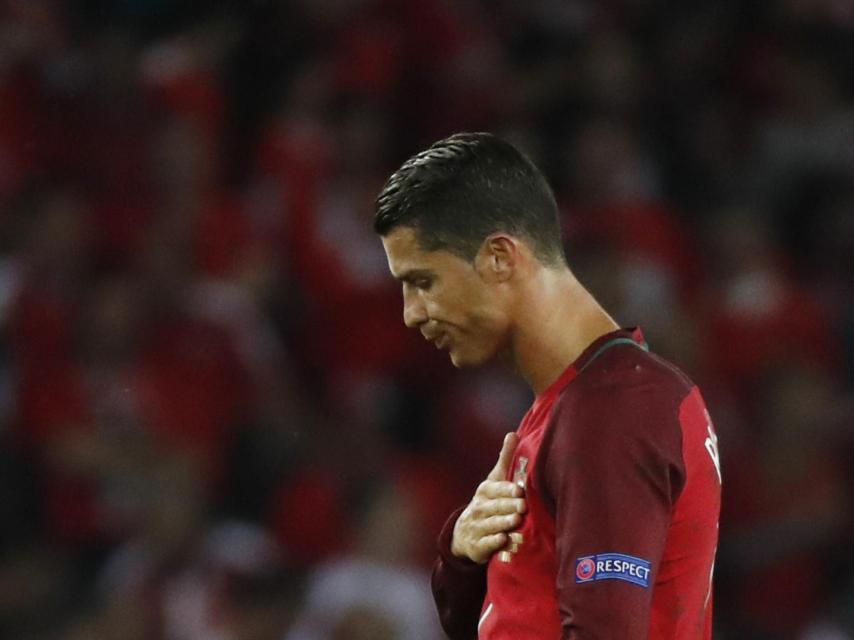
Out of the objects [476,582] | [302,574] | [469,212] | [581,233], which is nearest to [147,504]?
[302,574]

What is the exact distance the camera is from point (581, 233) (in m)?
5.73

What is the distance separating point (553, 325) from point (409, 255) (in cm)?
22

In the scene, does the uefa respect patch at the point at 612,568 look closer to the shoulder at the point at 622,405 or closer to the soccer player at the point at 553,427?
the soccer player at the point at 553,427

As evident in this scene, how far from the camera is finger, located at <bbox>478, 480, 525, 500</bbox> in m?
2.19

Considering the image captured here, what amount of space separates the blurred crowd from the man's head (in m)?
2.67

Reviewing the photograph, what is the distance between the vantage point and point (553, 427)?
6.91 ft

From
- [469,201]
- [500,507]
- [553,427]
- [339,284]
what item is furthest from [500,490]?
[339,284]

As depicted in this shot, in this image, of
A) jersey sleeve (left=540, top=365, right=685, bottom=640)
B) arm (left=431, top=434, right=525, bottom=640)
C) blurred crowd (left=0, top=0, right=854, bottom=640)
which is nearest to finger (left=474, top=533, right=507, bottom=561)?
arm (left=431, top=434, right=525, bottom=640)

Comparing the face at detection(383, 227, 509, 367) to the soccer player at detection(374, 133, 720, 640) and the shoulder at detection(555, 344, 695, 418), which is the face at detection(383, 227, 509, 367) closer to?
the soccer player at detection(374, 133, 720, 640)

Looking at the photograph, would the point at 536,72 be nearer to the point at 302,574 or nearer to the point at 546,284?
the point at 302,574

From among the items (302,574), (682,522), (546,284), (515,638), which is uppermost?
(546,284)

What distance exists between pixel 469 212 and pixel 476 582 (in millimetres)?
604

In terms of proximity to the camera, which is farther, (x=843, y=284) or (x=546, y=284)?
(x=843, y=284)

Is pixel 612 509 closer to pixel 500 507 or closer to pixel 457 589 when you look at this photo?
pixel 500 507
